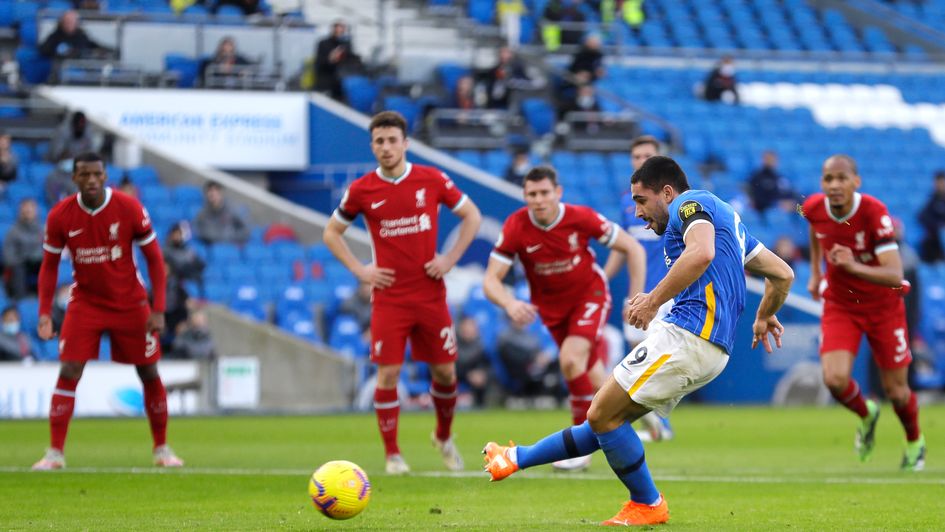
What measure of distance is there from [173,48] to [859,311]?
17.9 meters

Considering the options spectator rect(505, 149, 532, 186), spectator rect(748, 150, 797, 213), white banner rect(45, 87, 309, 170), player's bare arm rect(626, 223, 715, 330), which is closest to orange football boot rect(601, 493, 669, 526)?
player's bare arm rect(626, 223, 715, 330)

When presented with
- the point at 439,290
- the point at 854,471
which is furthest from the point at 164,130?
the point at 854,471

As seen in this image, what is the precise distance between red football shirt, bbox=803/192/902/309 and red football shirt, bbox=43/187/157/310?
5312mm

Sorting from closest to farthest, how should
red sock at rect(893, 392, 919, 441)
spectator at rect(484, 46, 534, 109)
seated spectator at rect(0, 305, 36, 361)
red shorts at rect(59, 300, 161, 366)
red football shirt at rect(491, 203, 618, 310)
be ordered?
red shorts at rect(59, 300, 161, 366) < red sock at rect(893, 392, 919, 441) < red football shirt at rect(491, 203, 618, 310) < seated spectator at rect(0, 305, 36, 361) < spectator at rect(484, 46, 534, 109)

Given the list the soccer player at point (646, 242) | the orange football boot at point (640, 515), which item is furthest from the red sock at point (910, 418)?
the orange football boot at point (640, 515)

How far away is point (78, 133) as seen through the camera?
23.1 meters

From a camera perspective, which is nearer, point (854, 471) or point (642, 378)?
point (642, 378)

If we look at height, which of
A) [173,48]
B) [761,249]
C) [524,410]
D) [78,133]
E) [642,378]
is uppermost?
[173,48]

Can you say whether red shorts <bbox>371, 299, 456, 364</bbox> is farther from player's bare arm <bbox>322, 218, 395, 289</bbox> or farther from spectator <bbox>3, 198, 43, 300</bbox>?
spectator <bbox>3, 198, 43, 300</bbox>

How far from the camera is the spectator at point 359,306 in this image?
22.8m

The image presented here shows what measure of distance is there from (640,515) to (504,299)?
12.3ft

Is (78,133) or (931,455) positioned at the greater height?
(78,133)

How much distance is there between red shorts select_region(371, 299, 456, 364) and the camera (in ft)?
39.8

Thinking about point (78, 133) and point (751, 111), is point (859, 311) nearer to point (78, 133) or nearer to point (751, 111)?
point (78, 133)
